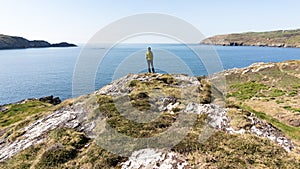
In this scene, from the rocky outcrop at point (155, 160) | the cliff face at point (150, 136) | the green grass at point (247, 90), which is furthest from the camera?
the green grass at point (247, 90)

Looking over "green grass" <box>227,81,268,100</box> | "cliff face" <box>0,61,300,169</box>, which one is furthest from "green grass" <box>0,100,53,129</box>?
"green grass" <box>227,81,268,100</box>

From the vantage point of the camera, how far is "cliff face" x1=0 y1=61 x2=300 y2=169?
13047mm

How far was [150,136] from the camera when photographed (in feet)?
50.2

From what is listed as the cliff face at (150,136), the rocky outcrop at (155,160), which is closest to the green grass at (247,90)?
the cliff face at (150,136)

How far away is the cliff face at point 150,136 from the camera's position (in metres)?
13.0

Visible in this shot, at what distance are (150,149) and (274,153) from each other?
23.7 ft

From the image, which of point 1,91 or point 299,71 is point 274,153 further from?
point 1,91

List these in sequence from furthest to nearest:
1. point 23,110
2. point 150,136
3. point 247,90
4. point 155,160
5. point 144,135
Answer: point 23,110 < point 247,90 < point 144,135 < point 150,136 < point 155,160

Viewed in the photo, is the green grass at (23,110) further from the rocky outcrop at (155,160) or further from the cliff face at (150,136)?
the rocky outcrop at (155,160)

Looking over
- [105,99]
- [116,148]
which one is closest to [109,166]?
[116,148]

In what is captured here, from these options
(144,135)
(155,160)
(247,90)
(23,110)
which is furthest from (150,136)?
(23,110)

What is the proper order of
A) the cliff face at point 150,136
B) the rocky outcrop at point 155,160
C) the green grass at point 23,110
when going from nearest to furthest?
the rocky outcrop at point 155,160 → the cliff face at point 150,136 → the green grass at point 23,110

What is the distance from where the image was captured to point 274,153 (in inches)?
527

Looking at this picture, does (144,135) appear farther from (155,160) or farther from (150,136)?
(155,160)
